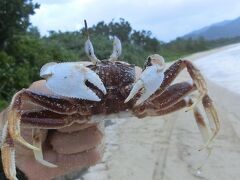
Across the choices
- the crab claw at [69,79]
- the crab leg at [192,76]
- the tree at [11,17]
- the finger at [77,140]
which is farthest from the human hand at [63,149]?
the tree at [11,17]

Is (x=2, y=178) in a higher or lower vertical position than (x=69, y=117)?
lower

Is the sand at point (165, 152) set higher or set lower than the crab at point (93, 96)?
lower

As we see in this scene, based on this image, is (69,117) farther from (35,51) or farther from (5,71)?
(35,51)

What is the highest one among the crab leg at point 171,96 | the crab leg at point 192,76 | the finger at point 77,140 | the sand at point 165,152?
the crab leg at point 192,76

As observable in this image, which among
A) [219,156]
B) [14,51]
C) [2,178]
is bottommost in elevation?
[219,156]

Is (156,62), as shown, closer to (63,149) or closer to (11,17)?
(63,149)

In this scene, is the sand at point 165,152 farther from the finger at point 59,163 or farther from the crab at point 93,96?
the crab at point 93,96

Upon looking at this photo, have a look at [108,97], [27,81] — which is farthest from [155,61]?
[27,81]

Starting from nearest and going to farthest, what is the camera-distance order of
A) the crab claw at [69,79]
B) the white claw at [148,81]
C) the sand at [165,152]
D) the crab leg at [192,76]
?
the crab claw at [69,79]
the white claw at [148,81]
the crab leg at [192,76]
the sand at [165,152]
